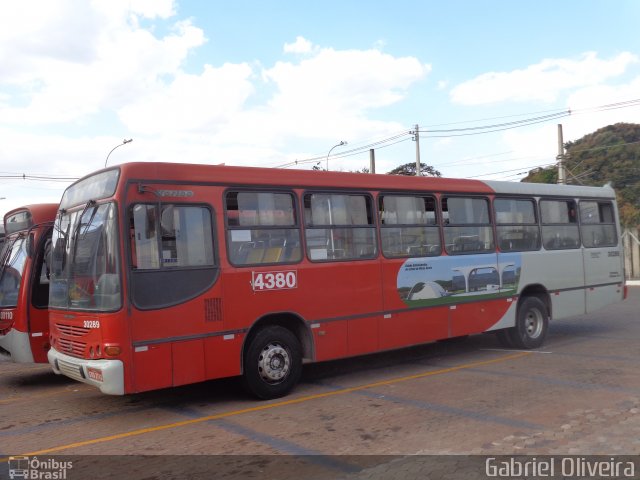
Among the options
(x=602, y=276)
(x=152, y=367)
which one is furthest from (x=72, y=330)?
(x=602, y=276)

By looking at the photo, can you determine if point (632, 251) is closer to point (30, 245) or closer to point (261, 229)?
point (261, 229)

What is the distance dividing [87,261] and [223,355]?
2018mm

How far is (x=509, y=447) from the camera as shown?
552 cm

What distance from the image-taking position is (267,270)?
779 cm

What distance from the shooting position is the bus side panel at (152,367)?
21.9 ft

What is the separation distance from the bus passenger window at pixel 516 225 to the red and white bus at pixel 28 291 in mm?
7756

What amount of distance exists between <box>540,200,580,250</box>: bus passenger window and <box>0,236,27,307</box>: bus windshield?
30.9 ft

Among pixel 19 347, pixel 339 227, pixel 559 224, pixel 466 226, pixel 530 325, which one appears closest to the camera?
pixel 339 227

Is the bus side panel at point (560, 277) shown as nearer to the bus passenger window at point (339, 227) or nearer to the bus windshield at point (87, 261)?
the bus passenger window at point (339, 227)

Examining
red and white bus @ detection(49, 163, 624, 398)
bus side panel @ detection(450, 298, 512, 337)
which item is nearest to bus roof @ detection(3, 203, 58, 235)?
red and white bus @ detection(49, 163, 624, 398)

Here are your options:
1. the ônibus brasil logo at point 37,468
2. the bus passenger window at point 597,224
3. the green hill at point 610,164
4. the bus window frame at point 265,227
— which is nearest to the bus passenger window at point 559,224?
the bus passenger window at point 597,224

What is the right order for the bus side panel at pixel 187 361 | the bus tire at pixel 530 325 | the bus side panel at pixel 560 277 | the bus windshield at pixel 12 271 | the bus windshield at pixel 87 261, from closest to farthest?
the bus windshield at pixel 87 261, the bus side panel at pixel 187 361, the bus windshield at pixel 12 271, the bus tire at pixel 530 325, the bus side panel at pixel 560 277

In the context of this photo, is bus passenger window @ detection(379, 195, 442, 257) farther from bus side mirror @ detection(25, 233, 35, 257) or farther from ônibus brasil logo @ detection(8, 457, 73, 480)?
bus side mirror @ detection(25, 233, 35, 257)

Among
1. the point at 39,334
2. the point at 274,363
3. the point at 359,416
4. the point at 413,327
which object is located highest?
the point at 39,334
